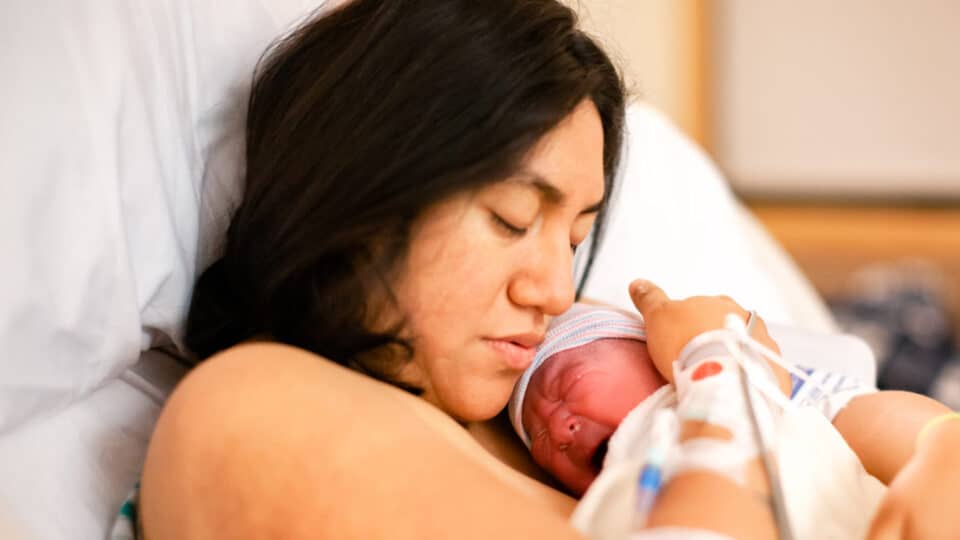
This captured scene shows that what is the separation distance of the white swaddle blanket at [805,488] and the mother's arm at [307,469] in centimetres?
7

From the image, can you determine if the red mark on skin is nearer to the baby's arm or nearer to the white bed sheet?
the baby's arm

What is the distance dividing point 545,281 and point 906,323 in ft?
6.29

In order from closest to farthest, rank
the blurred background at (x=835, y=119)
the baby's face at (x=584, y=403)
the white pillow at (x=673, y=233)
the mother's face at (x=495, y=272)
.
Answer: the mother's face at (x=495, y=272)
the baby's face at (x=584, y=403)
the white pillow at (x=673, y=233)
the blurred background at (x=835, y=119)

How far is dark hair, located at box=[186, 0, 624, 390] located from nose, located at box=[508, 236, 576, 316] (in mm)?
89

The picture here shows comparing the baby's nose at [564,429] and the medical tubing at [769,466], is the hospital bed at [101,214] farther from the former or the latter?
the medical tubing at [769,466]

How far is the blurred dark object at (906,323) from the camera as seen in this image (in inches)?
93.8

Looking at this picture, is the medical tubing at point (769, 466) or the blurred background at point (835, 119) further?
the blurred background at point (835, 119)

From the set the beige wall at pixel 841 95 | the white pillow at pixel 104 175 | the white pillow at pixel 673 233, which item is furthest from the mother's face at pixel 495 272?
the beige wall at pixel 841 95

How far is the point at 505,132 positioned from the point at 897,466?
45 cm

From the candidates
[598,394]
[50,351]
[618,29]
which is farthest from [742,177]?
[50,351]

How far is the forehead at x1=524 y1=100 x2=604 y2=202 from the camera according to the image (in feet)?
2.91

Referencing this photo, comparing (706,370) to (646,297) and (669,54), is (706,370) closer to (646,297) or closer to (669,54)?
(646,297)

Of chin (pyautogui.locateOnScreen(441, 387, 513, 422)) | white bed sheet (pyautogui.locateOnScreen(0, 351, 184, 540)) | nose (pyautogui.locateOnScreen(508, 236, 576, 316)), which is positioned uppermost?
nose (pyautogui.locateOnScreen(508, 236, 576, 316))

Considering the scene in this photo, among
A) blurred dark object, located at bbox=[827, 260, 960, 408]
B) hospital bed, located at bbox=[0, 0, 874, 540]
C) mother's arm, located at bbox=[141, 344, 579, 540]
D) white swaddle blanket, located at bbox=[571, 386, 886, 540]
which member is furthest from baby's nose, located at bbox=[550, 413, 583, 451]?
blurred dark object, located at bbox=[827, 260, 960, 408]
